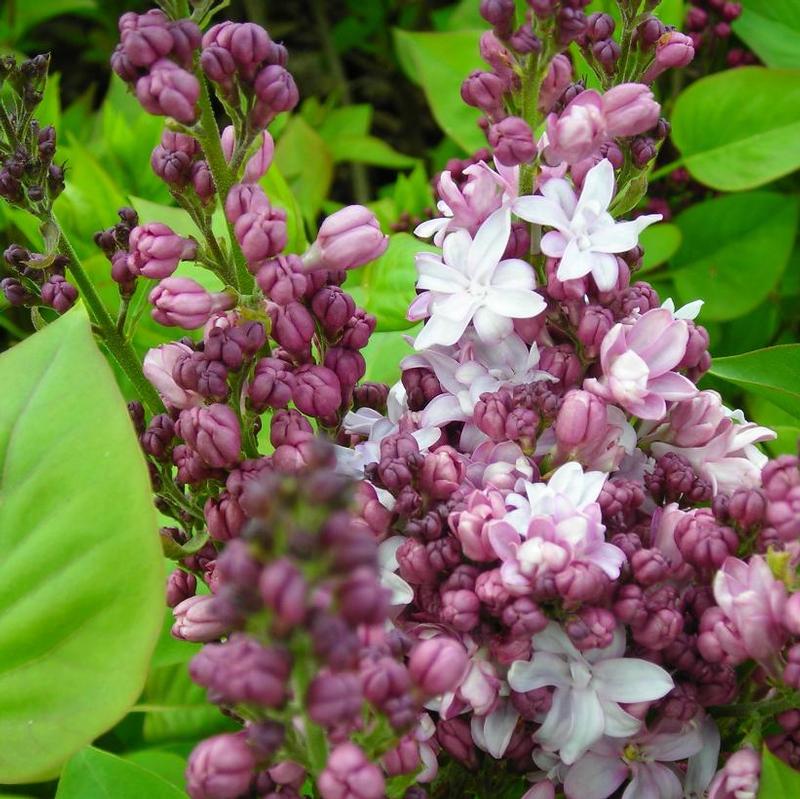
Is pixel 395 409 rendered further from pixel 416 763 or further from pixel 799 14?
pixel 799 14

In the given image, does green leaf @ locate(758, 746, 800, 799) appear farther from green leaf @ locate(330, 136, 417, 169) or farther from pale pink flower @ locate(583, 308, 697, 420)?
green leaf @ locate(330, 136, 417, 169)

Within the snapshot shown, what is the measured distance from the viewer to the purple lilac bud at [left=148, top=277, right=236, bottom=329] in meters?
0.66

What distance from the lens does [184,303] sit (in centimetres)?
65

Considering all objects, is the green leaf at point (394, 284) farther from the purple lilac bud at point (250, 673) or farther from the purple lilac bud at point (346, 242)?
the purple lilac bud at point (250, 673)

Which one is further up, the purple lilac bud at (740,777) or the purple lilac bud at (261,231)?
the purple lilac bud at (261,231)

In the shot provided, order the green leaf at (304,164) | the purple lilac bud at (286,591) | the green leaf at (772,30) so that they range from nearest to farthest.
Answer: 1. the purple lilac bud at (286,591)
2. the green leaf at (772,30)
3. the green leaf at (304,164)

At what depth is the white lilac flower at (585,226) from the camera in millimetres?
660

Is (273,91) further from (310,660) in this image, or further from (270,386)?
(310,660)

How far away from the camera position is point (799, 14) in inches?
52.5

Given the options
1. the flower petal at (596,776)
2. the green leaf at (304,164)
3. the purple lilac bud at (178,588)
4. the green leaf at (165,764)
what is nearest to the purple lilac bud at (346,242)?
the purple lilac bud at (178,588)

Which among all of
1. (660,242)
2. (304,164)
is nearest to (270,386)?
(660,242)

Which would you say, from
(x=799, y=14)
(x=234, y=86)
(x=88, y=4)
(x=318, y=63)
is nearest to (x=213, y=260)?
(x=234, y=86)

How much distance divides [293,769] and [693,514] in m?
0.27

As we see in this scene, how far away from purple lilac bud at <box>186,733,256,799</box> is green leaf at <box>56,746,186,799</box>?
208mm
